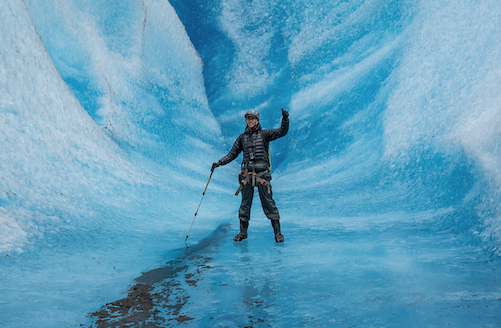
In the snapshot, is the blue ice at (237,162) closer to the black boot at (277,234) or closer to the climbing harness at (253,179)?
the black boot at (277,234)

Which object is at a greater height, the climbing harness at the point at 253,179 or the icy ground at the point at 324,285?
the climbing harness at the point at 253,179

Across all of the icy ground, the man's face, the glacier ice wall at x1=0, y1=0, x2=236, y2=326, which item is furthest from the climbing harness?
the glacier ice wall at x1=0, y1=0, x2=236, y2=326

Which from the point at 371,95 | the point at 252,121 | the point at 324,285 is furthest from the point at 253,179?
the point at 371,95

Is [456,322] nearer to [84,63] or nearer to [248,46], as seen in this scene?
[84,63]

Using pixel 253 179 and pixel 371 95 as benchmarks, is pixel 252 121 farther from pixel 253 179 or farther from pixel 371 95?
pixel 371 95

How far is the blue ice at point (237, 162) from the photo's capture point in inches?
110

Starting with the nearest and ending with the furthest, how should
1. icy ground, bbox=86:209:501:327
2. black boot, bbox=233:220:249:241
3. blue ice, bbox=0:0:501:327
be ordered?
1. icy ground, bbox=86:209:501:327
2. blue ice, bbox=0:0:501:327
3. black boot, bbox=233:220:249:241

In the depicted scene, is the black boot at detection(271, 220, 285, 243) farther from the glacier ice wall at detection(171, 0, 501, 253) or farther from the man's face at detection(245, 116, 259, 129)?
the glacier ice wall at detection(171, 0, 501, 253)

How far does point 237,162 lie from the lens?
1063 centimetres

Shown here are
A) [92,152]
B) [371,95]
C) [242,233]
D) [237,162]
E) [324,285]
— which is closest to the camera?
[324,285]

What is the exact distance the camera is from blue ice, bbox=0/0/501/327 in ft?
9.17

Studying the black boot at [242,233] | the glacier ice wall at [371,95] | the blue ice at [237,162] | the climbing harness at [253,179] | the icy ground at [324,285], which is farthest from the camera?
the glacier ice wall at [371,95]

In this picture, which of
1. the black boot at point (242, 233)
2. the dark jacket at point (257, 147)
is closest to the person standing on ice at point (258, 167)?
the dark jacket at point (257, 147)

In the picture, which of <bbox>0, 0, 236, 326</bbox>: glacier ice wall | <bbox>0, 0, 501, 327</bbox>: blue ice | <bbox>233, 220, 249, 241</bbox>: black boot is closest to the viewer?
<bbox>0, 0, 501, 327</bbox>: blue ice
